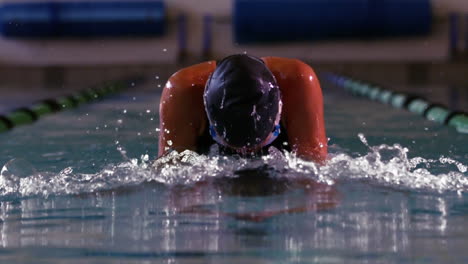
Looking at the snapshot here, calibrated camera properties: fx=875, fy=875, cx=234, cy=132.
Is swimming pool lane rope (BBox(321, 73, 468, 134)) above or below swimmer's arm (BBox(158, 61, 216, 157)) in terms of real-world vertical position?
above

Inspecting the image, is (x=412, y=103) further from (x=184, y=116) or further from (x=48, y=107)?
(x=184, y=116)

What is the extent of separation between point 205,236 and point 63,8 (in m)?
8.60

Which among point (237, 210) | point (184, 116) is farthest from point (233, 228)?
point (184, 116)

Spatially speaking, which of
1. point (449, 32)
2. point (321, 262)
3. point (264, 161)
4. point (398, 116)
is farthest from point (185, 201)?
point (449, 32)

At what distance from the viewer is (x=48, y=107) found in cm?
536

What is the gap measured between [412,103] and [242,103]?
3334 millimetres

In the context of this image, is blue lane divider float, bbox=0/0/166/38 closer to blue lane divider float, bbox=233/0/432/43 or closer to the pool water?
blue lane divider float, bbox=233/0/432/43

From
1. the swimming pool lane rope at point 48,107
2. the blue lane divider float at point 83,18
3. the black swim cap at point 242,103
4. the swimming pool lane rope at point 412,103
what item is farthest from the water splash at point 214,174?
the blue lane divider float at point 83,18

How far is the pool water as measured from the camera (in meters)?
1.72

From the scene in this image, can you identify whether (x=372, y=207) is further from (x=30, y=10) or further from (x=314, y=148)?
(x=30, y=10)

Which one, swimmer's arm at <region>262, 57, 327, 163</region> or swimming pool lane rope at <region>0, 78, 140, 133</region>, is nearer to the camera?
swimmer's arm at <region>262, 57, 327, 163</region>

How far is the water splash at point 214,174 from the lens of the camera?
2.41 meters

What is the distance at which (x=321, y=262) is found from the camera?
5.29ft

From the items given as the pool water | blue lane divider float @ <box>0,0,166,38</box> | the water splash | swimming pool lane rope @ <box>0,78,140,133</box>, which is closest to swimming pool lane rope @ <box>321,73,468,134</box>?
the pool water
